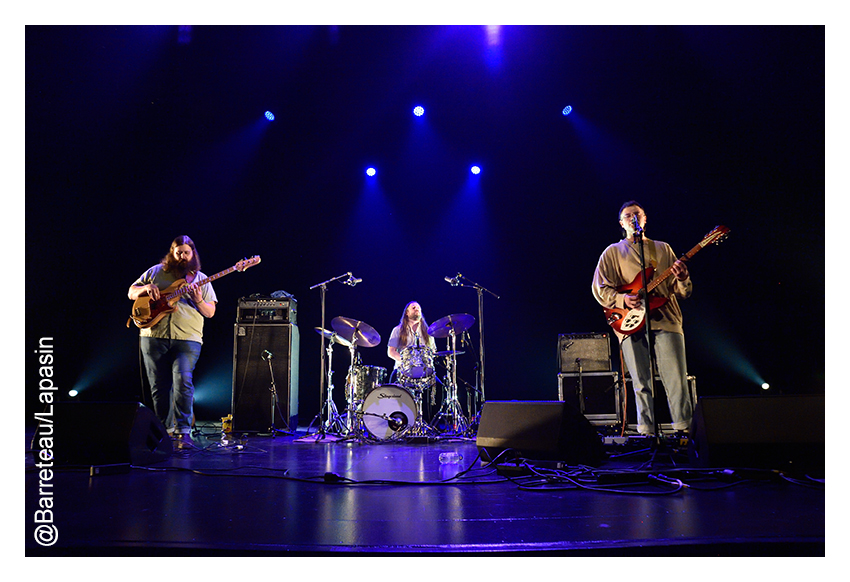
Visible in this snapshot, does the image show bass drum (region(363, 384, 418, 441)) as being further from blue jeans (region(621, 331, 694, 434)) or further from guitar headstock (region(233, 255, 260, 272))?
blue jeans (region(621, 331, 694, 434))

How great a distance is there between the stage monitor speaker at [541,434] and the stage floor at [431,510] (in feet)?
0.32

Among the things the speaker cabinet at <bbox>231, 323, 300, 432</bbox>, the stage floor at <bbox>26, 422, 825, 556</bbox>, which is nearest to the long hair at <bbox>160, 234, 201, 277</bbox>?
the speaker cabinet at <bbox>231, 323, 300, 432</bbox>

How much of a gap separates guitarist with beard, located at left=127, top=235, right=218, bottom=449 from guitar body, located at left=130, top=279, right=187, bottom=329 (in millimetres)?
24

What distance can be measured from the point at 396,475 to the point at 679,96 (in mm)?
5305

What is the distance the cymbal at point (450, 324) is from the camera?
5207 millimetres

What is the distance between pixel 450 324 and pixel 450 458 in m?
1.99

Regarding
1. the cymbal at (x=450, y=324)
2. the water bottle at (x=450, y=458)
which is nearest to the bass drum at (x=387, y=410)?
the cymbal at (x=450, y=324)

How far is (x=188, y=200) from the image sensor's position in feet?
21.8

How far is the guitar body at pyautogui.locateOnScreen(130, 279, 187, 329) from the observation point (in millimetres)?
4180

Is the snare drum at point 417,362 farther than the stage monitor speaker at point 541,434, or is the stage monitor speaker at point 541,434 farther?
the snare drum at point 417,362

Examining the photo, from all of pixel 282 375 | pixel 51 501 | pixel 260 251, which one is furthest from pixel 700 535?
pixel 260 251

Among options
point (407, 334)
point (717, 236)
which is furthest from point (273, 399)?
point (717, 236)

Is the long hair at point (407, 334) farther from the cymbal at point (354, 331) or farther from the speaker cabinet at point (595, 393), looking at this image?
the speaker cabinet at point (595, 393)

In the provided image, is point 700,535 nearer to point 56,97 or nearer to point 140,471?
point 140,471
